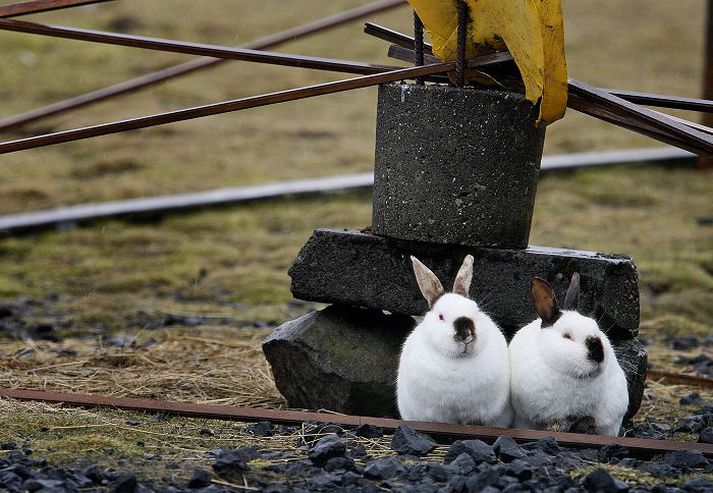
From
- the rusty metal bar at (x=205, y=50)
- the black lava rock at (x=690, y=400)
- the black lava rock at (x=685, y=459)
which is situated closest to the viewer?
the black lava rock at (x=685, y=459)

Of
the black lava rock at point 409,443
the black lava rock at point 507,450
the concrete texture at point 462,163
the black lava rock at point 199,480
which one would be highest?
the concrete texture at point 462,163

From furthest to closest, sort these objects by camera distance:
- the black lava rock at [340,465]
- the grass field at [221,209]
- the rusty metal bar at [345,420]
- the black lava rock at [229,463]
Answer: the grass field at [221,209], the rusty metal bar at [345,420], the black lava rock at [340,465], the black lava rock at [229,463]

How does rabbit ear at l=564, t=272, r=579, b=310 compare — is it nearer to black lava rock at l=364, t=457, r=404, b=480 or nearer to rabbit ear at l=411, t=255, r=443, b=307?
rabbit ear at l=411, t=255, r=443, b=307

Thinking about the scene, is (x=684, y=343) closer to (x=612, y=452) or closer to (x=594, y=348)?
(x=594, y=348)

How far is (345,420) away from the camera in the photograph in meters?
4.72

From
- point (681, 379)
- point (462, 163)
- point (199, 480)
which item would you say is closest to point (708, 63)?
point (681, 379)

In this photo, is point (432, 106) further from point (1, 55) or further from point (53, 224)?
point (1, 55)

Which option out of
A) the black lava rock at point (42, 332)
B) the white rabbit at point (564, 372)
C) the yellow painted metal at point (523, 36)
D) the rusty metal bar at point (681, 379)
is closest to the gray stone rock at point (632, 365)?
the white rabbit at point (564, 372)

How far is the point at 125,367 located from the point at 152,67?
36.4 ft

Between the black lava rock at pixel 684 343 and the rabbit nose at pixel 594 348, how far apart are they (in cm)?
297

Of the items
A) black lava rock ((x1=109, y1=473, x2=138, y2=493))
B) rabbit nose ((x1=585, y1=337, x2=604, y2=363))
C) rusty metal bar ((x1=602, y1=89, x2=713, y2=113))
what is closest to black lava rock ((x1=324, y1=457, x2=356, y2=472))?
black lava rock ((x1=109, y1=473, x2=138, y2=493))

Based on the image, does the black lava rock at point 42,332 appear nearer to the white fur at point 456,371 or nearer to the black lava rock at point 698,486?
the white fur at point 456,371

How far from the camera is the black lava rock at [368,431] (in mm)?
4566

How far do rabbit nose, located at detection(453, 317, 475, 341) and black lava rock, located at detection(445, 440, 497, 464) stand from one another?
1.45ft
